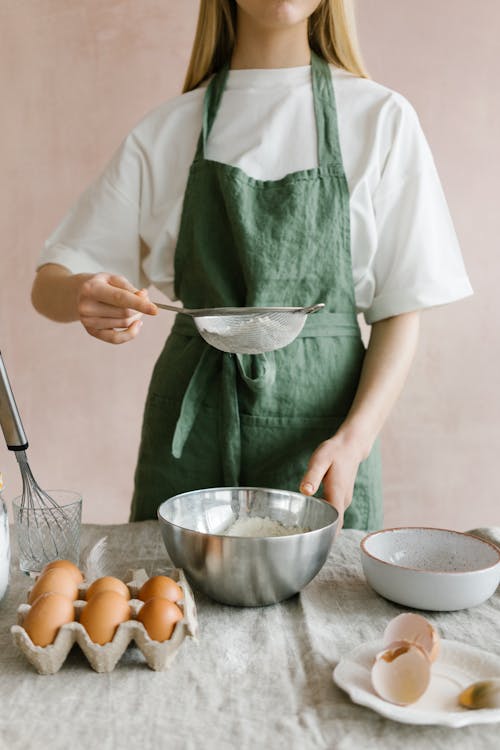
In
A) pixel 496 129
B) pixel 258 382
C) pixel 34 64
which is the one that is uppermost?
pixel 34 64

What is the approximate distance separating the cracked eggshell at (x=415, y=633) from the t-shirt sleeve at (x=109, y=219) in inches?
36.0


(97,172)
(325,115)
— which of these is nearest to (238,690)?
(325,115)

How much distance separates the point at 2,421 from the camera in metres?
0.96

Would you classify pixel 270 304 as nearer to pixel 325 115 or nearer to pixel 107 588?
pixel 325 115

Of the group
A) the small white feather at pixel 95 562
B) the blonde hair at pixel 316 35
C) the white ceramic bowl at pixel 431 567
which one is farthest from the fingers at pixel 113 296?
the blonde hair at pixel 316 35

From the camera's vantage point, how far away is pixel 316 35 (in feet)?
4.80

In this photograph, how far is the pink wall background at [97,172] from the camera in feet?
7.36

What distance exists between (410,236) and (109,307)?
0.55 meters

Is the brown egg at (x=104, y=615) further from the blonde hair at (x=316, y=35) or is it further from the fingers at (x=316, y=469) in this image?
the blonde hair at (x=316, y=35)

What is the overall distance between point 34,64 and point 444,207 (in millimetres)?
1479

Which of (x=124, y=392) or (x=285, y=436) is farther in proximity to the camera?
(x=124, y=392)

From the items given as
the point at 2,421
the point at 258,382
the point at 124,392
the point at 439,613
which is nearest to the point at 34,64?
the point at 124,392

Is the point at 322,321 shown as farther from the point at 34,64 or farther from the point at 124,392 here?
the point at 34,64

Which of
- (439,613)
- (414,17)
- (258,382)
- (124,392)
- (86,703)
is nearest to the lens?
(86,703)
